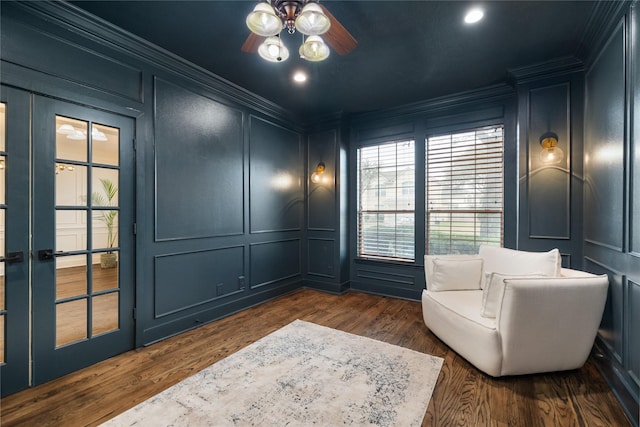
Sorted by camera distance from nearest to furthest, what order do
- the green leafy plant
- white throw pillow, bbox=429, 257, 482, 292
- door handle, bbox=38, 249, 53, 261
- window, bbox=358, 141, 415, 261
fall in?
door handle, bbox=38, 249, 53, 261
the green leafy plant
white throw pillow, bbox=429, 257, 482, 292
window, bbox=358, 141, 415, 261

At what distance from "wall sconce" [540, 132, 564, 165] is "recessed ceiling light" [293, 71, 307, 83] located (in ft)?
8.99

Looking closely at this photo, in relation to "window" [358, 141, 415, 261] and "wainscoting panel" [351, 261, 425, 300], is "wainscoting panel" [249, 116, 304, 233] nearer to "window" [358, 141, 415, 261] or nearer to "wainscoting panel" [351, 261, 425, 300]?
"window" [358, 141, 415, 261]

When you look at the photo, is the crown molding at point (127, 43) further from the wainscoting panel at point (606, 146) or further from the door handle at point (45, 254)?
the wainscoting panel at point (606, 146)

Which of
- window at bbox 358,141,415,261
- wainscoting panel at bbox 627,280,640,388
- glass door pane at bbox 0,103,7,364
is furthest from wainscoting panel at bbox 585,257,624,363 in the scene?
glass door pane at bbox 0,103,7,364

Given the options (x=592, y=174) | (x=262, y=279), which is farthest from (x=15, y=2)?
(x=592, y=174)

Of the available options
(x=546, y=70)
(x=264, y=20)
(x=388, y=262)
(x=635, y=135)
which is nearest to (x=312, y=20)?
(x=264, y=20)

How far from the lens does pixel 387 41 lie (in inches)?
104

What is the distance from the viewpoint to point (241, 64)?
3.03 metres

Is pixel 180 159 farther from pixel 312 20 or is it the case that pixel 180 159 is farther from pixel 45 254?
pixel 312 20

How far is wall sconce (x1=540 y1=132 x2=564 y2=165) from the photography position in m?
3.00

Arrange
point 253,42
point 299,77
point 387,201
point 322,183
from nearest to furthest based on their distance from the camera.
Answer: point 253,42 → point 299,77 → point 387,201 → point 322,183

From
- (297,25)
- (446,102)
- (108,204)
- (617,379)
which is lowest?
(617,379)

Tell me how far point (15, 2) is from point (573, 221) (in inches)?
203

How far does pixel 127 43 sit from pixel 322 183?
9.68 feet
